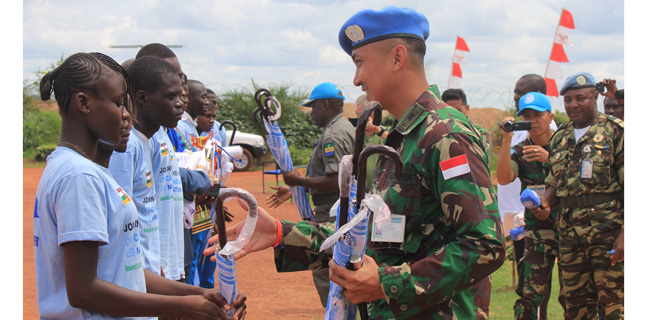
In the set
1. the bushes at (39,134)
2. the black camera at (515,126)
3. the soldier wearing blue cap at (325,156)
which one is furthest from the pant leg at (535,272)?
the bushes at (39,134)

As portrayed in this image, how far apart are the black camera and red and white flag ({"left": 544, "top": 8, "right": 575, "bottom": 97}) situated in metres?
11.1

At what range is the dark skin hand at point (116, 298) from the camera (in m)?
2.33

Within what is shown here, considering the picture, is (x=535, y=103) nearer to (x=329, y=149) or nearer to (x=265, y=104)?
(x=329, y=149)

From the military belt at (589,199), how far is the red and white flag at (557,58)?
37.8 feet

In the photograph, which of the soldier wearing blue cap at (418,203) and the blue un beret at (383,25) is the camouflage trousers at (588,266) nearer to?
the soldier wearing blue cap at (418,203)

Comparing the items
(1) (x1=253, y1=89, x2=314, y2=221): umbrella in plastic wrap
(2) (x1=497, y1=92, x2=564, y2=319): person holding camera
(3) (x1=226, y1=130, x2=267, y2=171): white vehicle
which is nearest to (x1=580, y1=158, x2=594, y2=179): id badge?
(2) (x1=497, y1=92, x2=564, y2=319): person holding camera

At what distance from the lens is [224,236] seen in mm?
2508

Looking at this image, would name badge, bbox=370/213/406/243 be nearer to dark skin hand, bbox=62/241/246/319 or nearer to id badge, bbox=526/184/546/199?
dark skin hand, bbox=62/241/246/319

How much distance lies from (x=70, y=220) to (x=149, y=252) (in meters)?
1.58

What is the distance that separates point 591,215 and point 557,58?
1229 centimetres

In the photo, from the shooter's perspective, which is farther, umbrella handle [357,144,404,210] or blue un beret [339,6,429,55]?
blue un beret [339,6,429,55]

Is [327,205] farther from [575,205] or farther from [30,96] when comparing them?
[30,96]

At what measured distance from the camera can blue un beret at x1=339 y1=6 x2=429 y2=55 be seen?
270 cm

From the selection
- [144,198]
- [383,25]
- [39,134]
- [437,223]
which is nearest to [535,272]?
[144,198]
